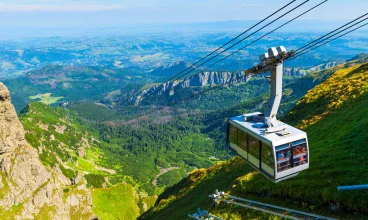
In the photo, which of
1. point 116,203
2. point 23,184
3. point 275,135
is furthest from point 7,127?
point 275,135

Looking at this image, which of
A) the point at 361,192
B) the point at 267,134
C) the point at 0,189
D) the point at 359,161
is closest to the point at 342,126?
the point at 359,161

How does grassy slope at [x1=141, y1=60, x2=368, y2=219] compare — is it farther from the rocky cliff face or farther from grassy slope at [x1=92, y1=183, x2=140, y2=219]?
grassy slope at [x1=92, y1=183, x2=140, y2=219]

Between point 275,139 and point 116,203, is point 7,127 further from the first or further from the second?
point 275,139

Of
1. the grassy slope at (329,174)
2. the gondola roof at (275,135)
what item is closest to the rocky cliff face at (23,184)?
the grassy slope at (329,174)

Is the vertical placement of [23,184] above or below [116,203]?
above

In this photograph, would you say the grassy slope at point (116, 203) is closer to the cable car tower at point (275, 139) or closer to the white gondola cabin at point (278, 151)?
the white gondola cabin at point (278, 151)

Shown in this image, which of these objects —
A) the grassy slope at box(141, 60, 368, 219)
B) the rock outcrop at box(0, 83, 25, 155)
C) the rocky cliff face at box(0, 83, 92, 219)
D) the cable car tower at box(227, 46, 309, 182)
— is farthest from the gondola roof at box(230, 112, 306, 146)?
the rock outcrop at box(0, 83, 25, 155)
